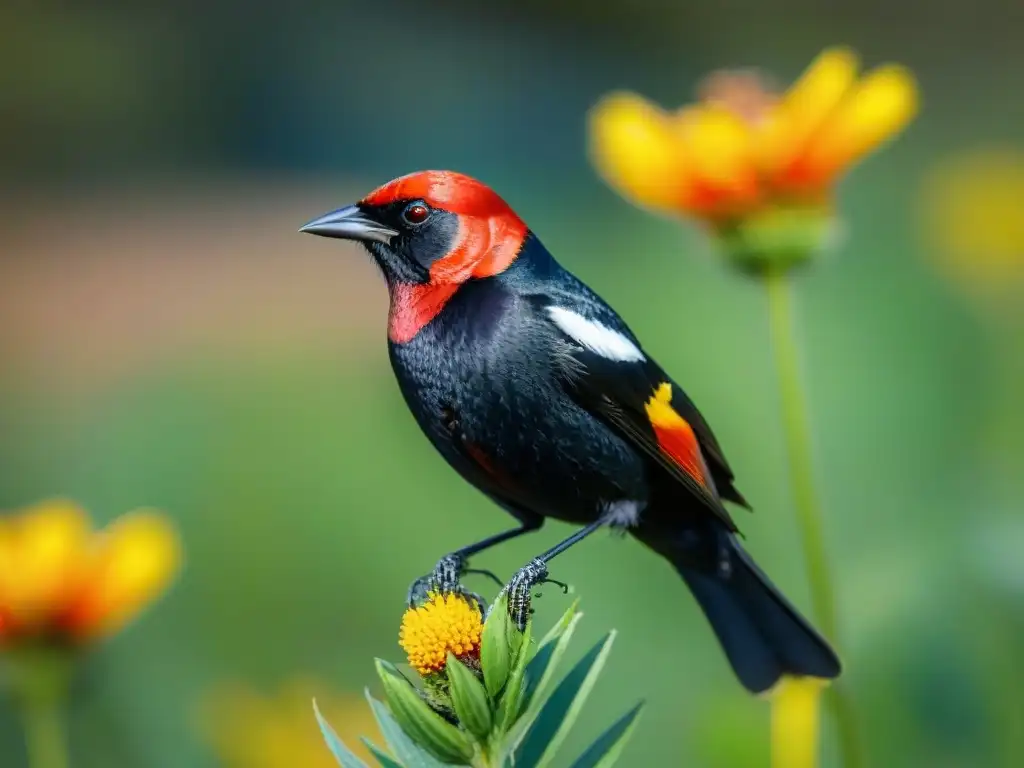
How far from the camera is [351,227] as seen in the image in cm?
73

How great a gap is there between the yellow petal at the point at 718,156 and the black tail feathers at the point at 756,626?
0.73 ft

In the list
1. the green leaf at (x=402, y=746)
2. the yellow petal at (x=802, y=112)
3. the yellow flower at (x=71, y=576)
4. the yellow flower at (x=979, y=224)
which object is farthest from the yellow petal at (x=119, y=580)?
Result: the yellow flower at (x=979, y=224)

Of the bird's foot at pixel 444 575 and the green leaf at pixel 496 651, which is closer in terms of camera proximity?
the green leaf at pixel 496 651

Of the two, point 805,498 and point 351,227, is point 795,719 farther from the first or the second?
point 351,227

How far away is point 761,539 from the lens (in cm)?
140

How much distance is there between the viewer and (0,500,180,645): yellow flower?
2.61 feet

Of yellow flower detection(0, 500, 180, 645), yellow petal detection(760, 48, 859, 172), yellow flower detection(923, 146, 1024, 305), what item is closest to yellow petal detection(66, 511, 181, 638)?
yellow flower detection(0, 500, 180, 645)

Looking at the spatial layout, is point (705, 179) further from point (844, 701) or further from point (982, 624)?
point (982, 624)

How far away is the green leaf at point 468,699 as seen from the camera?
1.58 ft

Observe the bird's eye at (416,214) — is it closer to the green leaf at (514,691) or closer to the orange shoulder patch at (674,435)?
the orange shoulder patch at (674,435)

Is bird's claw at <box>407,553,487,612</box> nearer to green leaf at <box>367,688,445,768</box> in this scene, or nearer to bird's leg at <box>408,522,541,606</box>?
bird's leg at <box>408,522,541,606</box>

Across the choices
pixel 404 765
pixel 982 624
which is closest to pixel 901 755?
pixel 982 624

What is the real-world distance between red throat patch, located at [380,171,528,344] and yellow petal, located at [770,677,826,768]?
0.29m

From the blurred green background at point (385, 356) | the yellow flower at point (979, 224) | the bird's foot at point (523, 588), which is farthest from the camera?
the yellow flower at point (979, 224)
